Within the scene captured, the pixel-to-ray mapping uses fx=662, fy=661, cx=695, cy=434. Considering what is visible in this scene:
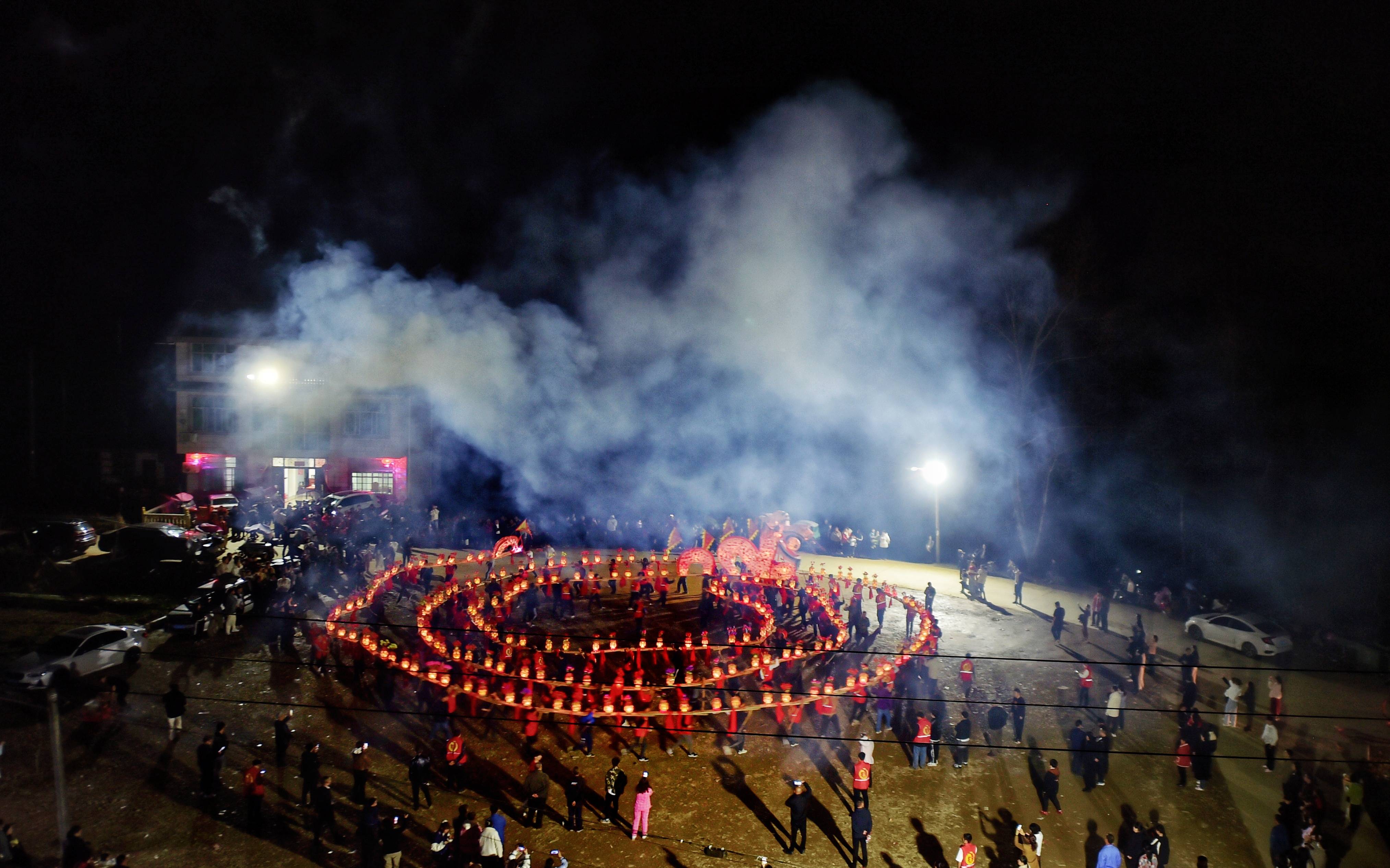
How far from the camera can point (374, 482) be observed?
1206 inches

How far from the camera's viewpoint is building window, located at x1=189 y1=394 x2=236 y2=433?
30188mm

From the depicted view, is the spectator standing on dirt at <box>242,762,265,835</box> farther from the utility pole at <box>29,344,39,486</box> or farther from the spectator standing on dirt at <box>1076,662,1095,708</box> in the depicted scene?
the utility pole at <box>29,344,39,486</box>

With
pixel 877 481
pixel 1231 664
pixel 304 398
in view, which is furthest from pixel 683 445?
pixel 1231 664

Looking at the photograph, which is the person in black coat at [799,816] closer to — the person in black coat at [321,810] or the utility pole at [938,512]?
the person in black coat at [321,810]

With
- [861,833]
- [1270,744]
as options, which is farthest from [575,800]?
[1270,744]

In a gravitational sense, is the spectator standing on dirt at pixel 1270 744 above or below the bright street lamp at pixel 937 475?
below

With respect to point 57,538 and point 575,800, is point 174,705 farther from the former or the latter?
point 57,538

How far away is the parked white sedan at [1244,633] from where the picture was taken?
16.5 m

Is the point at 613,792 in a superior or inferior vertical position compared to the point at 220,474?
inferior

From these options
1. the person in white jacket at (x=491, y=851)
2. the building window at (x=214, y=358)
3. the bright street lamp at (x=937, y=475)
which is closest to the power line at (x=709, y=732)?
the person in white jacket at (x=491, y=851)

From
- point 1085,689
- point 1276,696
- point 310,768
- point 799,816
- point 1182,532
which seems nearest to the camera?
point 799,816

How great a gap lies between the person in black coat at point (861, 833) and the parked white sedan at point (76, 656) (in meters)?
14.3

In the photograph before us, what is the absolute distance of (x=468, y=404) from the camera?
25.3m

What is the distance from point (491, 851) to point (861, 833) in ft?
16.5
